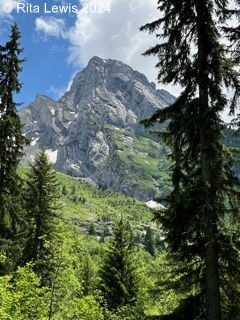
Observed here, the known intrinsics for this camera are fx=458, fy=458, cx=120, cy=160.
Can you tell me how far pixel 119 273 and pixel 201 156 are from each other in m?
28.7

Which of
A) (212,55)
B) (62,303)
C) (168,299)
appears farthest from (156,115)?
(168,299)

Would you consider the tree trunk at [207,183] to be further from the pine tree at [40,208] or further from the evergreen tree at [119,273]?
the evergreen tree at [119,273]

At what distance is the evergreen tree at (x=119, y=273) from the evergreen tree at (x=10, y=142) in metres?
14.8

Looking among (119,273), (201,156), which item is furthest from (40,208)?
(201,156)

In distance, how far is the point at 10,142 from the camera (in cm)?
2600

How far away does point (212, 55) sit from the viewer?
13875 millimetres

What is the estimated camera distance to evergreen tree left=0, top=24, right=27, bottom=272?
83.7 feet

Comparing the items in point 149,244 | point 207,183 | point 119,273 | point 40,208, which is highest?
point 149,244

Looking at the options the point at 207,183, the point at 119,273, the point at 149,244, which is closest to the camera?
the point at 207,183

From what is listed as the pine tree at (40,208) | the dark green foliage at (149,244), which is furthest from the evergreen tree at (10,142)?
the dark green foliage at (149,244)

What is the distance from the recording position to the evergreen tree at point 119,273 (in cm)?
4003

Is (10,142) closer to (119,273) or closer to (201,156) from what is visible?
(201,156)

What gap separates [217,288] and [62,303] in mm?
15238

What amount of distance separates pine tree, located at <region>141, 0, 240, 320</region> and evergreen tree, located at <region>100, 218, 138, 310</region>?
88.6 feet
